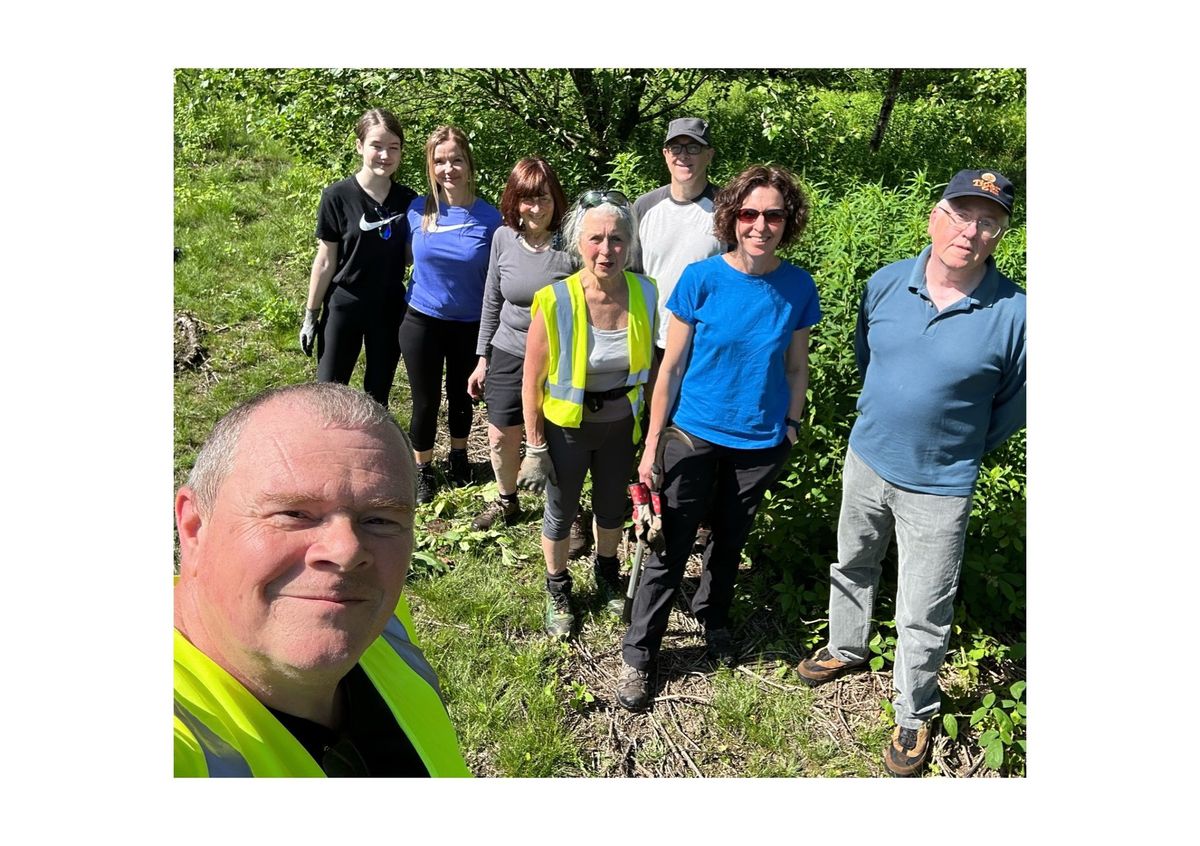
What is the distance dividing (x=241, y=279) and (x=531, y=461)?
470cm

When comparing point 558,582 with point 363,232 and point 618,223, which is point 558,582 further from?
point 363,232

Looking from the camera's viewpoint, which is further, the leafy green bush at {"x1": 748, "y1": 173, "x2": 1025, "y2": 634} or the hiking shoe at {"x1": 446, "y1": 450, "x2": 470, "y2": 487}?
the hiking shoe at {"x1": 446, "y1": 450, "x2": 470, "y2": 487}

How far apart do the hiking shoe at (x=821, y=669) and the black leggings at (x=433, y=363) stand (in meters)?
2.28

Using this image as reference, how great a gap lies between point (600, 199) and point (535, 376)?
0.76m

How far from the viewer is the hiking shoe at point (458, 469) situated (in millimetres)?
5273

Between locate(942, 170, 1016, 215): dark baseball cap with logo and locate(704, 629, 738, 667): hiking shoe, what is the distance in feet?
7.04

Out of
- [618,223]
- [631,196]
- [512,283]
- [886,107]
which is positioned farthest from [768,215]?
[886,107]

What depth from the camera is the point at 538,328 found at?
11.7 feet

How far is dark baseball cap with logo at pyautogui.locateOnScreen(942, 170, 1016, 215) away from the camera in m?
2.91

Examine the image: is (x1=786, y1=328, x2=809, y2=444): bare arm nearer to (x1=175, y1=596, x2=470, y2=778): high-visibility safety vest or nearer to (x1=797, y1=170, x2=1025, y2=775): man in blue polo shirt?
(x1=797, y1=170, x2=1025, y2=775): man in blue polo shirt

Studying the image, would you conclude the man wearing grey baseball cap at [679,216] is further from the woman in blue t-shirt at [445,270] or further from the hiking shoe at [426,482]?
the hiking shoe at [426,482]

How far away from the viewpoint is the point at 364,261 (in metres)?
4.57

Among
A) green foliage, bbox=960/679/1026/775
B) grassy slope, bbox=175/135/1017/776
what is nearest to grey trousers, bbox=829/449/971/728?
green foliage, bbox=960/679/1026/775
